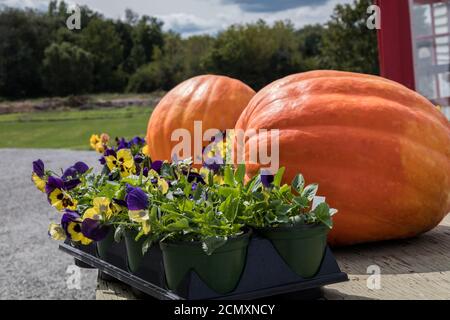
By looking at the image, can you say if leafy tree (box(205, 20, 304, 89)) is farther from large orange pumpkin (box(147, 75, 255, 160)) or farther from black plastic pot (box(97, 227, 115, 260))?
black plastic pot (box(97, 227, 115, 260))

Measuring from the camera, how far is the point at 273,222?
1.04m

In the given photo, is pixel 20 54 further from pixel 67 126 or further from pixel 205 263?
pixel 205 263

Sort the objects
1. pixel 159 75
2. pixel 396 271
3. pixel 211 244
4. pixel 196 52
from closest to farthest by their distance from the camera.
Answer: pixel 211 244
pixel 396 271
pixel 159 75
pixel 196 52

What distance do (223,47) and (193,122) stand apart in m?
33.1

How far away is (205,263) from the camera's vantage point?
3.07 ft

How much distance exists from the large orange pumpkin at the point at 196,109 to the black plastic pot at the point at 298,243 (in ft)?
4.29

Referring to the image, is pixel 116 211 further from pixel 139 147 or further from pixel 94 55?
pixel 94 55

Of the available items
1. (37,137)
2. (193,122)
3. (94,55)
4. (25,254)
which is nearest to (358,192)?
(193,122)

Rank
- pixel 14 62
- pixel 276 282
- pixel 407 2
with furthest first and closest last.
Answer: pixel 14 62
pixel 407 2
pixel 276 282

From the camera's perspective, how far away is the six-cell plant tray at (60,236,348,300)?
94 centimetres

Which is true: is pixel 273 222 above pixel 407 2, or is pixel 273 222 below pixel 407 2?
below

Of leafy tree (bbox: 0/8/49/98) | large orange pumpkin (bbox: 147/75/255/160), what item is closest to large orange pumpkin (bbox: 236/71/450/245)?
large orange pumpkin (bbox: 147/75/255/160)

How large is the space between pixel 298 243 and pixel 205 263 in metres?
0.18
